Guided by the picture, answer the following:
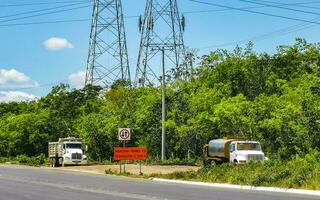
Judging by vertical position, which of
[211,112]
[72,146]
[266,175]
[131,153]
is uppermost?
[211,112]

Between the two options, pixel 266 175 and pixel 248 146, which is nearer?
pixel 266 175

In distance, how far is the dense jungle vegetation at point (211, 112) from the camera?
4544cm

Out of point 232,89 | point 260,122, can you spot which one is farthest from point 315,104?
point 232,89

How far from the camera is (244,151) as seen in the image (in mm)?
40562

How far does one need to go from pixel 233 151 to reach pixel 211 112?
12054 millimetres

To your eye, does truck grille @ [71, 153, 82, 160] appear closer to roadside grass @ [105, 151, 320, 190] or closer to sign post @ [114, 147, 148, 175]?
sign post @ [114, 147, 148, 175]

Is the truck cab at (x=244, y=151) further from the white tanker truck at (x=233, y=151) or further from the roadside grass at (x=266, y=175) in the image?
the roadside grass at (x=266, y=175)

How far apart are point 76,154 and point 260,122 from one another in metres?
18.4

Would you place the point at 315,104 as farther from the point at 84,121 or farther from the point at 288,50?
the point at 84,121

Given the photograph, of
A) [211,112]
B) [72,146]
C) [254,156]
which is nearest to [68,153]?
[72,146]

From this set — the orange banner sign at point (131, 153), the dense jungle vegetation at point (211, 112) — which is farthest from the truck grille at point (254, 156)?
the orange banner sign at point (131, 153)

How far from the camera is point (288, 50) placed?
63.6m

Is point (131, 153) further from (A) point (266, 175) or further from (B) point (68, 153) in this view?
(B) point (68, 153)

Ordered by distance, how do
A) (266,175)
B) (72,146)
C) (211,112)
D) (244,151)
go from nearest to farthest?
(266,175) → (244,151) → (211,112) → (72,146)
